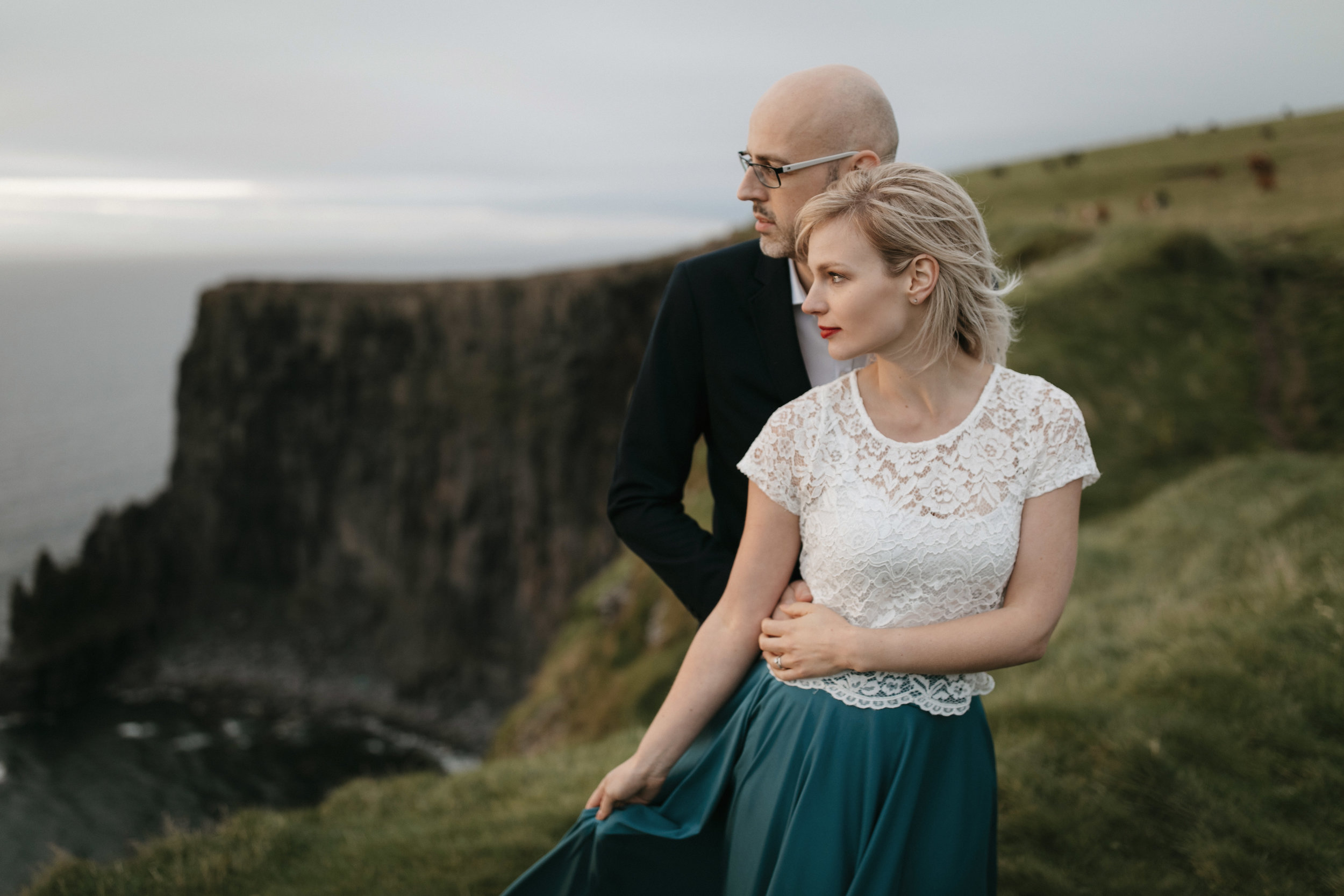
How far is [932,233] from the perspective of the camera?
8.00 ft

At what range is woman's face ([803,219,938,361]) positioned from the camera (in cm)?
245

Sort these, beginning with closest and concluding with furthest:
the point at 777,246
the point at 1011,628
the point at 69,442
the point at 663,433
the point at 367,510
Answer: the point at 1011,628
the point at 777,246
the point at 663,433
the point at 367,510
the point at 69,442

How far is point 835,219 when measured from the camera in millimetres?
2479

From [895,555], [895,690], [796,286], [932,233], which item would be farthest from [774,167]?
[895,690]

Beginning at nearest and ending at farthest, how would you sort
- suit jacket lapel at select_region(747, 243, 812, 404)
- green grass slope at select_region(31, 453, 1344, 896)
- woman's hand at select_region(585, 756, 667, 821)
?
woman's hand at select_region(585, 756, 667, 821)
suit jacket lapel at select_region(747, 243, 812, 404)
green grass slope at select_region(31, 453, 1344, 896)

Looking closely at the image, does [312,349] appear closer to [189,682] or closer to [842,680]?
[189,682]

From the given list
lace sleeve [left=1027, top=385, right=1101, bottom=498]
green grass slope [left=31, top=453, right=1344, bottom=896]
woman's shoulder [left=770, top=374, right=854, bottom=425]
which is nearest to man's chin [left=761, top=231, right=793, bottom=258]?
woman's shoulder [left=770, top=374, right=854, bottom=425]

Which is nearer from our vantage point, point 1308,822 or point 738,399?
point 738,399

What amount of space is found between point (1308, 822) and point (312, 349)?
221 feet

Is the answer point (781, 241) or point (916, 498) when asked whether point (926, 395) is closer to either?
point (916, 498)

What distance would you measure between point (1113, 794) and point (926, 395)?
4.15m

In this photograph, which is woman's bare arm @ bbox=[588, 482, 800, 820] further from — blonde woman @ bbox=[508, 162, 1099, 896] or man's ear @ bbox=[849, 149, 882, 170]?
man's ear @ bbox=[849, 149, 882, 170]

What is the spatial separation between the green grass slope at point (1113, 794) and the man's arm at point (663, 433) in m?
2.86

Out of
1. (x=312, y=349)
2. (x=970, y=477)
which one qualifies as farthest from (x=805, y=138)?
(x=312, y=349)
